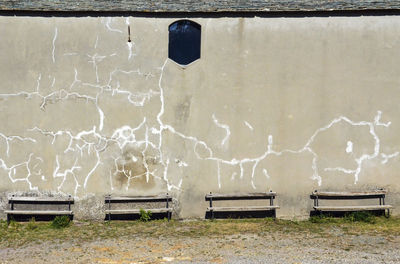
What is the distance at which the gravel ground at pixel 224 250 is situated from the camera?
629cm

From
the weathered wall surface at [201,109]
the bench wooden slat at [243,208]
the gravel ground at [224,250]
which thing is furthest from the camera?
the weathered wall surface at [201,109]

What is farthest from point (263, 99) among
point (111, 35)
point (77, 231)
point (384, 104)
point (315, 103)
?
point (77, 231)

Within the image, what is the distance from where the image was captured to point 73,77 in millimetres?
8602

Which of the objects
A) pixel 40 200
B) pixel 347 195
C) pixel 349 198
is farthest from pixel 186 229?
pixel 349 198

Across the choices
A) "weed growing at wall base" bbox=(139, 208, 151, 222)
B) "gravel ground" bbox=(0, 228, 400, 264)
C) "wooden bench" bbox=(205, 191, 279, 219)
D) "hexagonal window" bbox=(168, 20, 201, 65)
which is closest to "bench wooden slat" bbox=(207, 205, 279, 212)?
"wooden bench" bbox=(205, 191, 279, 219)

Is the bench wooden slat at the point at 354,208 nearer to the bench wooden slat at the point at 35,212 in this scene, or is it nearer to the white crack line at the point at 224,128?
the white crack line at the point at 224,128

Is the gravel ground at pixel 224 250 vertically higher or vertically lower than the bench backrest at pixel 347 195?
lower

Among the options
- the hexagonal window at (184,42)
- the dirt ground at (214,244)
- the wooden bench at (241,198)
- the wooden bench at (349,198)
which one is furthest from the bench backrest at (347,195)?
the hexagonal window at (184,42)

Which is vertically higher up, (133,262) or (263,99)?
(263,99)

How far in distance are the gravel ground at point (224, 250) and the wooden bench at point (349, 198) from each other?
3.02 feet

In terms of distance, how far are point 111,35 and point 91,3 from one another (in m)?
0.86

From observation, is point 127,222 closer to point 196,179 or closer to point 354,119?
point 196,179

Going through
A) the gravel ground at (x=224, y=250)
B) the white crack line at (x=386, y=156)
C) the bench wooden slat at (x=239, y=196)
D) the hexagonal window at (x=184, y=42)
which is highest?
the hexagonal window at (x=184, y=42)

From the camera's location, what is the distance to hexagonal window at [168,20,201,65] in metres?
8.77
